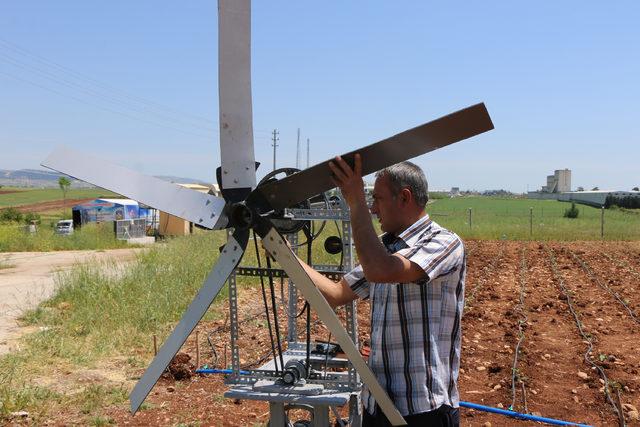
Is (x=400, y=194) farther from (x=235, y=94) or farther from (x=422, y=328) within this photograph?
(x=235, y=94)

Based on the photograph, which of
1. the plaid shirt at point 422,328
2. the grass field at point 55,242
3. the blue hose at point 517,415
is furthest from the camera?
the grass field at point 55,242

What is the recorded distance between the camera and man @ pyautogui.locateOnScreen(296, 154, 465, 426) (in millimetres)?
2084

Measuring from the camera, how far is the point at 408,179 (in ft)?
7.29

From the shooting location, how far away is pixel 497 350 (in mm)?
6664

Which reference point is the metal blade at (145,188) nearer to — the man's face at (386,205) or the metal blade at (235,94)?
the metal blade at (235,94)

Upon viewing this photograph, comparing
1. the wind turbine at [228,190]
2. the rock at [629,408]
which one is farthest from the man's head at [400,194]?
the rock at [629,408]

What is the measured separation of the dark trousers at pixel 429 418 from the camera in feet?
7.15

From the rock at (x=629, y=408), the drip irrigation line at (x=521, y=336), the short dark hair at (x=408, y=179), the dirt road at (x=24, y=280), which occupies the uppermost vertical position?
the short dark hair at (x=408, y=179)

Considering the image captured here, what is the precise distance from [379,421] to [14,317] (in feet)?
26.5

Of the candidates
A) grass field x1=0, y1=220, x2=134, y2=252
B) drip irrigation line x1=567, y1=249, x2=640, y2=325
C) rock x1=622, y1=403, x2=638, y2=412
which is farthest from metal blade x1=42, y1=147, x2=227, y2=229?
grass field x1=0, y1=220, x2=134, y2=252

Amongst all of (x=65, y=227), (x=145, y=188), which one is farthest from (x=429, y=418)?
(x=65, y=227)

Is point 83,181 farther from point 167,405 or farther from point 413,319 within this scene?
point 167,405


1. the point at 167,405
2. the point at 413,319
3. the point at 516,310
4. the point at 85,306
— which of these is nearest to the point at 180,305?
the point at 85,306

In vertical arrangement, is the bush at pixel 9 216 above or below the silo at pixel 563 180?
below
